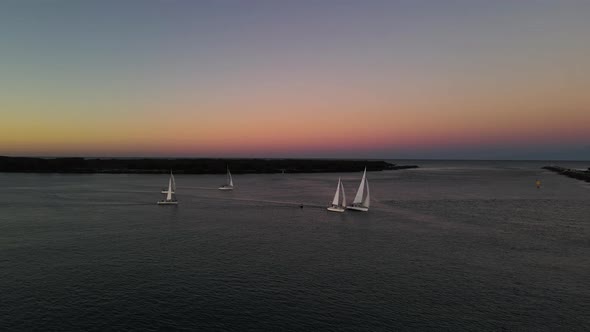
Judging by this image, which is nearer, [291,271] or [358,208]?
[291,271]

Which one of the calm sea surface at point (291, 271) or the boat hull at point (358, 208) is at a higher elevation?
the boat hull at point (358, 208)

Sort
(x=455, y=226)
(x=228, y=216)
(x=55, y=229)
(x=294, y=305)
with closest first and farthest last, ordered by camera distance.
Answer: (x=294, y=305)
(x=55, y=229)
(x=455, y=226)
(x=228, y=216)

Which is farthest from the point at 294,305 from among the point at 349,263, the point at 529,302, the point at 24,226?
the point at 24,226

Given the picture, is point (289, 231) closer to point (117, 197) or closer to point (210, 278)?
point (210, 278)

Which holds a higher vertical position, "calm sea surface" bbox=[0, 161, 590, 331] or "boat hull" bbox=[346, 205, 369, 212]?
"boat hull" bbox=[346, 205, 369, 212]

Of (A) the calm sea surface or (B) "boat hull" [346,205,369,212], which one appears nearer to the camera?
(A) the calm sea surface

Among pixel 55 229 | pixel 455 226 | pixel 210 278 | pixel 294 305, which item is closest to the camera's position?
pixel 294 305

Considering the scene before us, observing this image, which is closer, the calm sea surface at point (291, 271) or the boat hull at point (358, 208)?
the calm sea surface at point (291, 271)

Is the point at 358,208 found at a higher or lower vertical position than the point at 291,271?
higher
